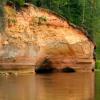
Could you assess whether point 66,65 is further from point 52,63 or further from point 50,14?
point 50,14

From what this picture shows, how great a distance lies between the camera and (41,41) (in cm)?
4262

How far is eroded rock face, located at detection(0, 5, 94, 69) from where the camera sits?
39688 millimetres

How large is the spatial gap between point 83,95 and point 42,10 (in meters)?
25.2

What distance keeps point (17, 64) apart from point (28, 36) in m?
3.52

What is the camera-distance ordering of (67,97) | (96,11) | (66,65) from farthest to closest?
(96,11) < (66,65) < (67,97)

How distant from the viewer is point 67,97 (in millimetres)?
19375

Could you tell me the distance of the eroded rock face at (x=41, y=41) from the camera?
39.7 m

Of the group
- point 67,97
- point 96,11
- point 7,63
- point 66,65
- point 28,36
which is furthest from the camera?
point 96,11

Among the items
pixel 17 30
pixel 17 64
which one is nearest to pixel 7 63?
pixel 17 64

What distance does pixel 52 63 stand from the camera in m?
43.9

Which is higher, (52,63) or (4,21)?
(4,21)

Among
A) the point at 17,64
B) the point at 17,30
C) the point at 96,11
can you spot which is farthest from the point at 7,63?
the point at 96,11

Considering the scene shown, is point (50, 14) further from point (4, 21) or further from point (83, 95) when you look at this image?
point (83, 95)

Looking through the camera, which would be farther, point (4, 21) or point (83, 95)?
point (4, 21)
